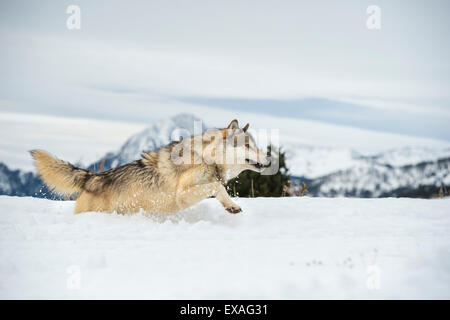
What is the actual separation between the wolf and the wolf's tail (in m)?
0.02

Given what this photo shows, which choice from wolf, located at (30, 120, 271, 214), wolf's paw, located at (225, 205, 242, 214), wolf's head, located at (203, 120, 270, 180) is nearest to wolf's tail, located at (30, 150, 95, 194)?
wolf, located at (30, 120, 271, 214)

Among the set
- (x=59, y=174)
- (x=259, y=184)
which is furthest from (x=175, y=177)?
(x=259, y=184)

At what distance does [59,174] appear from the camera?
26.0ft

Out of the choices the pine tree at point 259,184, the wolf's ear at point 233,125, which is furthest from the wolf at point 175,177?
the pine tree at point 259,184

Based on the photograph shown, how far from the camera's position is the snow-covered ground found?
398cm

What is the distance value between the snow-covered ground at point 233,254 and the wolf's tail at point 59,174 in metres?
0.67

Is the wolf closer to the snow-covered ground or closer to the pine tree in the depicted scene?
the snow-covered ground

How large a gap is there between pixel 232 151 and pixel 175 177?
1.16 metres

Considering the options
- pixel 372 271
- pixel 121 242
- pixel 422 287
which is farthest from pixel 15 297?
pixel 422 287

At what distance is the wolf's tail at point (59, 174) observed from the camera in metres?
7.84

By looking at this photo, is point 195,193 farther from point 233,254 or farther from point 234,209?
point 233,254

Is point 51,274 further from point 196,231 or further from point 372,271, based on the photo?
point 372,271

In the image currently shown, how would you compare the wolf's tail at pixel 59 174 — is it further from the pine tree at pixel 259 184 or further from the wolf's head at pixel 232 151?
the pine tree at pixel 259 184

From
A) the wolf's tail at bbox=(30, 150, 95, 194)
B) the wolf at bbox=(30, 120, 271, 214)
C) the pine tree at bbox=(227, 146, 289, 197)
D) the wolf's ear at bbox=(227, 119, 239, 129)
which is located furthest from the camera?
the pine tree at bbox=(227, 146, 289, 197)
